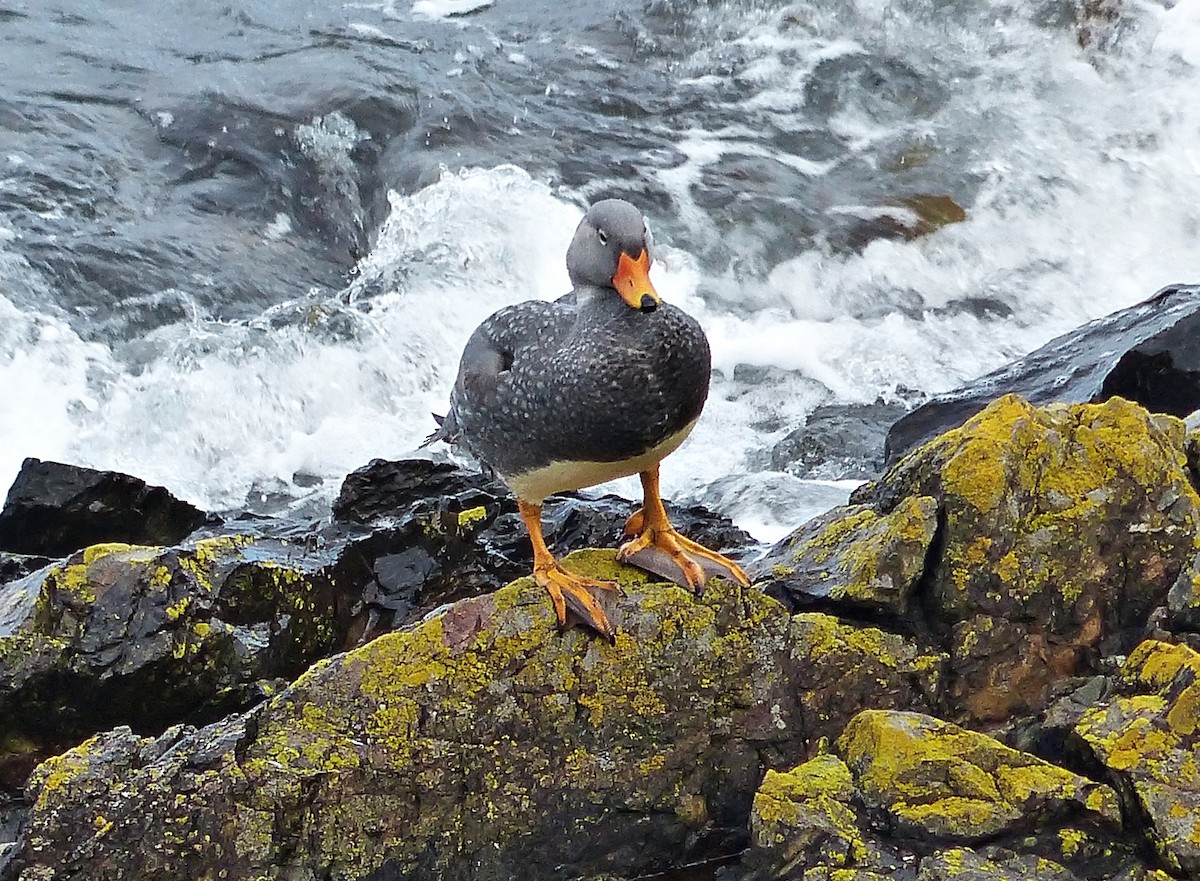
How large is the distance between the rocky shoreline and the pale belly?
415 millimetres

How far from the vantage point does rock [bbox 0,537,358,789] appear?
5590mm

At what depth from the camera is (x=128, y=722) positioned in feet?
18.7

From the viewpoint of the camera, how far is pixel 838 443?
10.5 m

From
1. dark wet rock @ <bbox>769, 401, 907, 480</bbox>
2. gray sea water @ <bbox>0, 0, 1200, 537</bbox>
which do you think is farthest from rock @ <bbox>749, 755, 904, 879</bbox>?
dark wet rock @ <bbox>769, 401, 907, 480</bbox>

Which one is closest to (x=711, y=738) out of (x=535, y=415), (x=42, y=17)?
(x=535, y=415)

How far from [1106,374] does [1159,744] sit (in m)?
4.53

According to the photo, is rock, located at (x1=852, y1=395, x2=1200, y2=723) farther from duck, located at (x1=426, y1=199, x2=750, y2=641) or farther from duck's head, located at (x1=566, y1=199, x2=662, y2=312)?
duck's head, located at (x1=566, y1=199, x2=662, y2=312)

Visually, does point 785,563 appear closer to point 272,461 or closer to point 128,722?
point 128,722

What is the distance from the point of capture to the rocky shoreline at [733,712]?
3957mm

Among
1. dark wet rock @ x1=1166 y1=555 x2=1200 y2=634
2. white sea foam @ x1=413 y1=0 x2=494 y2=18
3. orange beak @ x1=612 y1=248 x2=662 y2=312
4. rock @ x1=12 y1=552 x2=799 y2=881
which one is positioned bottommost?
white sea foam @ x1=413 y1=0 x2=494 y2=18

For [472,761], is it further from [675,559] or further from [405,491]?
[405,491]

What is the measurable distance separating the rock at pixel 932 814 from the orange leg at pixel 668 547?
36.6 inches

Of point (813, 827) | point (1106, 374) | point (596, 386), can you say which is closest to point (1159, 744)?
point (813, 827)

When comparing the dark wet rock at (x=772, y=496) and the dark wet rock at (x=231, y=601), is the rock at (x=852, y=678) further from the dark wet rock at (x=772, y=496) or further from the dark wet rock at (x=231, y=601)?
the dark wet rock at (x=772, y=496)
